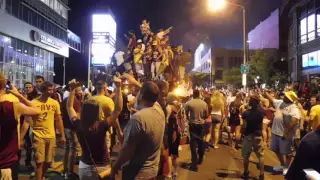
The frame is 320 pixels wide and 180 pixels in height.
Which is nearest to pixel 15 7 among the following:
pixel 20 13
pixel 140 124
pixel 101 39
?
pixel 20 13

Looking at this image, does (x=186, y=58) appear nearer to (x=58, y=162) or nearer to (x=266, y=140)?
(x=266, y=140)

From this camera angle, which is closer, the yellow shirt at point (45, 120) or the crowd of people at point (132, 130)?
the crowd of people at point (132, 130)

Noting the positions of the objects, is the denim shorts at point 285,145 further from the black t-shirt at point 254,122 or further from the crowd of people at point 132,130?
the black t-shirt at point 254,122

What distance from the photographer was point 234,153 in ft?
37.9

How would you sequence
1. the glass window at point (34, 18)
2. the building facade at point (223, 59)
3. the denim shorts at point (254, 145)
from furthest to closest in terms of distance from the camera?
the building facade at point (223, 59) → the glass window at point (34, 18) → the denim shorts at point (254, 145)

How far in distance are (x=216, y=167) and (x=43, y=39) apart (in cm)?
3554

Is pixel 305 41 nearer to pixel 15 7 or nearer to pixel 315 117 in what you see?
pixel 15 7

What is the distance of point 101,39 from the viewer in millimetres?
81062

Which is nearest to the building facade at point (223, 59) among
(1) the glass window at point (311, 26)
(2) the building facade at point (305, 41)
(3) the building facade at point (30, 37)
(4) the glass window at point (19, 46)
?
(3) the building facade at point (30, 37)

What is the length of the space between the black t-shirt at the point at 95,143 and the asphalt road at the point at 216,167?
388 cm

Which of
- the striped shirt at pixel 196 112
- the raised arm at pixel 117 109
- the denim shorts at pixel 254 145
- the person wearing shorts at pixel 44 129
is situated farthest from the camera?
the striped shirt at pixel 196 112

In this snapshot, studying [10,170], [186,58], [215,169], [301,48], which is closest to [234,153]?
[215,169]

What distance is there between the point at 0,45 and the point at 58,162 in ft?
76.1

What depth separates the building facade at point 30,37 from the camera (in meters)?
31.5
